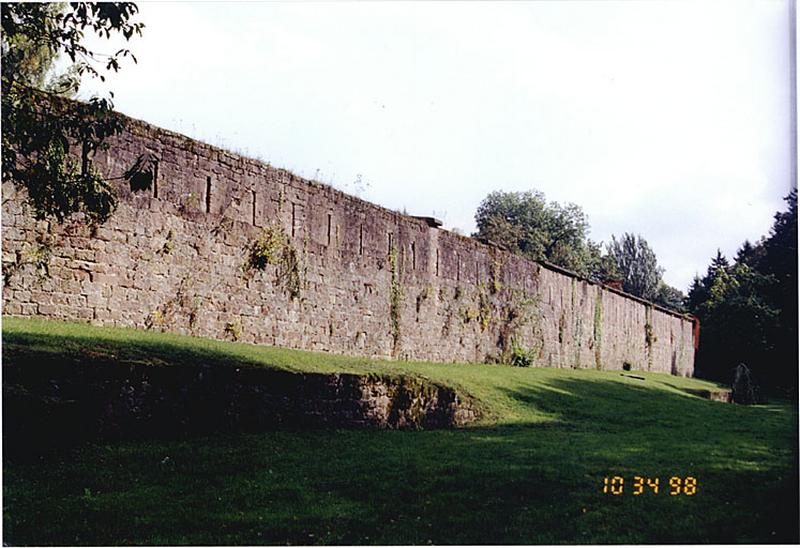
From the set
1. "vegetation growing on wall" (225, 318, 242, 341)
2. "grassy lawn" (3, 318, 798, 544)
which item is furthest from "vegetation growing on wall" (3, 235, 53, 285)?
"vegetation growing on wall" (225, 318, 242, 341)

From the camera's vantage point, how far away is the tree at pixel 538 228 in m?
40.7

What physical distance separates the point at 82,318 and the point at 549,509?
7.42 m

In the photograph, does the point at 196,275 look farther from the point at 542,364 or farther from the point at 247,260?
the point at 542,364

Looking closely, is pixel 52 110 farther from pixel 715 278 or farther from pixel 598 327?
pixel 598 327

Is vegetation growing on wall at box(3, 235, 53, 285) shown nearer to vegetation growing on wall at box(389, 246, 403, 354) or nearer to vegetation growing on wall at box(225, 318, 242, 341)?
vegetation growing on wall at box(225, 318, 242, 341)

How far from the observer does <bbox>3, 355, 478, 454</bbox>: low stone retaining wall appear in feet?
31.2

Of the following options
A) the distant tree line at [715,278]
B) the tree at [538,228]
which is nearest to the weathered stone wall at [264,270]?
the distant tree line at [715,278]

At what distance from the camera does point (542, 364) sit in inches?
1065

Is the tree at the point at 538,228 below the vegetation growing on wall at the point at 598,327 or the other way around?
the other way around

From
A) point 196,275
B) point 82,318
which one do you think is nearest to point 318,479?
point 82,318

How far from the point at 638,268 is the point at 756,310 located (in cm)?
1260

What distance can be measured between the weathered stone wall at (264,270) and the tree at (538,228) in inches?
525

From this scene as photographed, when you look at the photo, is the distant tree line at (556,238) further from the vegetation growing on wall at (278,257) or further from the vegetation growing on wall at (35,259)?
the vegetation growing on wall at (35,259)
